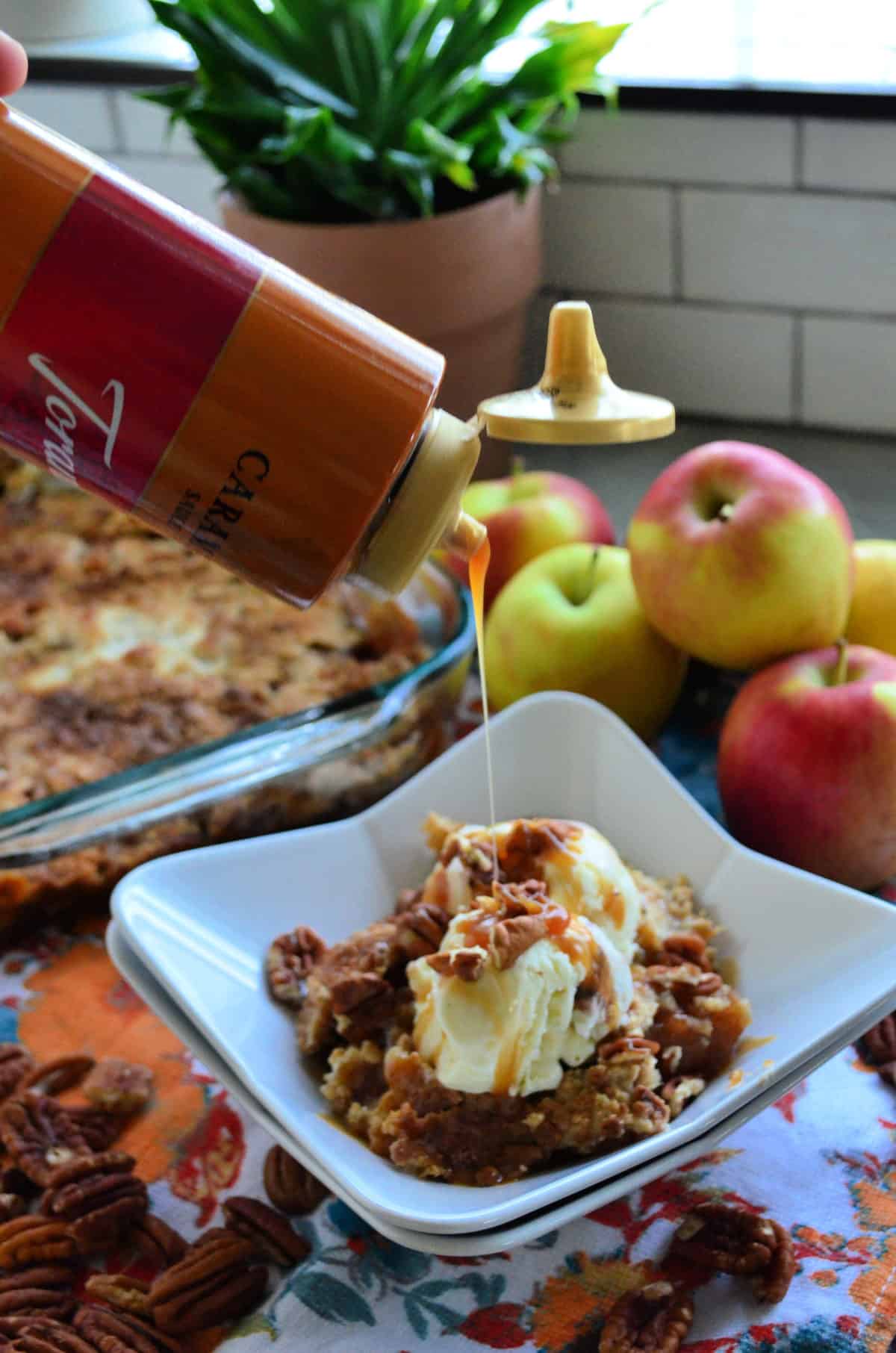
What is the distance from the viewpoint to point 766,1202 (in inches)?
27.9

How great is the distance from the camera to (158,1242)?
0.73 metres

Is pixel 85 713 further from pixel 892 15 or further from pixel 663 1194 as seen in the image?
pixel 892 15

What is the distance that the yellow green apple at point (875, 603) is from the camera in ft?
3.21

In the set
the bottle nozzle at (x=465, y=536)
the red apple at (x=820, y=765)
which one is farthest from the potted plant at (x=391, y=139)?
the bottle nozzle at (x=465, y=536)

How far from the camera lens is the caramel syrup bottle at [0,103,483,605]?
22.4 inches

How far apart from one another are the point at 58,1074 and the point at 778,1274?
1.33 ft

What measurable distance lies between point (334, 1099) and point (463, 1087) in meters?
0.08

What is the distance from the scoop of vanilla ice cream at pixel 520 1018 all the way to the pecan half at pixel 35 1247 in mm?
209

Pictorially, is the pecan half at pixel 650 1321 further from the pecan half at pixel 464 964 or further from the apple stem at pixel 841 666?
the apple stem at pixel 841 666

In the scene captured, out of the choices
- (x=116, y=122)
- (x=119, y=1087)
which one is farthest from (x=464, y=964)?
(x=116, y=122)

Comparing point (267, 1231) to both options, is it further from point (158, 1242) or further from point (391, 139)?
point (391, 139)

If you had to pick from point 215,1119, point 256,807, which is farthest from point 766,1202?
point 256,807

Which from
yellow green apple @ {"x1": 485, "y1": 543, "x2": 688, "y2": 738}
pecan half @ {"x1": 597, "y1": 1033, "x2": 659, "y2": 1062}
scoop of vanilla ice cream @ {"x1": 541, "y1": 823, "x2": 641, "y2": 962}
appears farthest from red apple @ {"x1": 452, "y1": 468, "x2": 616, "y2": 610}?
pecan half @ {"x1": 597, "y1": 1033, "x2": 659, "y2": 1062}

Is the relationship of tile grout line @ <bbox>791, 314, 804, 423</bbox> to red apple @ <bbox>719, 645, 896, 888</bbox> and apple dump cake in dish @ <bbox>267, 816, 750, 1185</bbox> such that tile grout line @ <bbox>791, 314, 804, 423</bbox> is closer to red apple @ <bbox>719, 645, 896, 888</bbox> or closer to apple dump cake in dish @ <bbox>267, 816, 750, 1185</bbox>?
red apple @ <bbox>719, 645, 896, 888</bbox>
